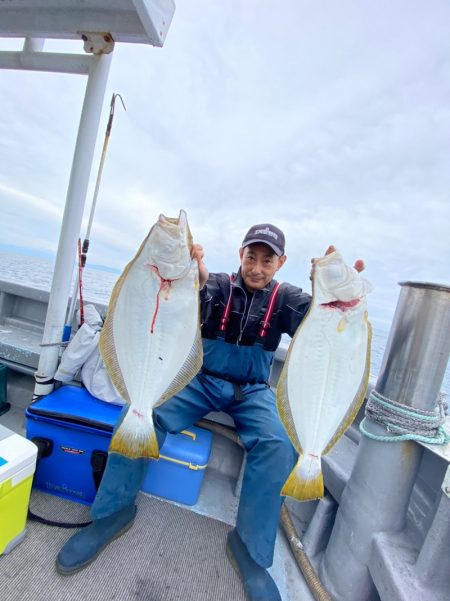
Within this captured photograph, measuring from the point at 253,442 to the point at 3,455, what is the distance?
1.58 meters

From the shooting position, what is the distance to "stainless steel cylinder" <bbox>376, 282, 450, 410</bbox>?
1.87 m

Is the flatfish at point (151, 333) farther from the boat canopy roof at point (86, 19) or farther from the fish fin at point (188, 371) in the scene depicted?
the boat canopy roof at point (86, 19)

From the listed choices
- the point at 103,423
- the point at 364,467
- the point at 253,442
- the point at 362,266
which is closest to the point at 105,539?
the point at 103,423

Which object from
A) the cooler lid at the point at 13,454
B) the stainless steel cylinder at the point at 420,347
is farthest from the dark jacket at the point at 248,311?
the cooler lid at the point at 13,454

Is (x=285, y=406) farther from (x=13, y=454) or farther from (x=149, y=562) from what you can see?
(x=13, y=454)

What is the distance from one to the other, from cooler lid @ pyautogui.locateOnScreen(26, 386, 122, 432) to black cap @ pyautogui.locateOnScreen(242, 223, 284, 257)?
1.79 meters

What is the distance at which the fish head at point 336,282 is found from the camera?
5.69ft

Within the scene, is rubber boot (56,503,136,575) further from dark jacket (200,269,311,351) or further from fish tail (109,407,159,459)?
dark jacket (200,269,311,351)

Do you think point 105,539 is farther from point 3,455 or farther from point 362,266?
point 362,266

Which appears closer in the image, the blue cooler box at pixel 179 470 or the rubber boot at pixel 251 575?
the rubber boot at pixel 251 575

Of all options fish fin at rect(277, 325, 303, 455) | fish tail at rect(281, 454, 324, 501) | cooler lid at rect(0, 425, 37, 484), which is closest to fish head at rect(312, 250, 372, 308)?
fish fin at rect(277, 325, 303, 455)

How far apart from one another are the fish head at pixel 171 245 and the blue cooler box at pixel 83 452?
4.59ft

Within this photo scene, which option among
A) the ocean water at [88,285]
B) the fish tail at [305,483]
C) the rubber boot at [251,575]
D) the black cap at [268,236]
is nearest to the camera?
the fish tail at [305,483]

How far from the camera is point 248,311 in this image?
8.66 feet
